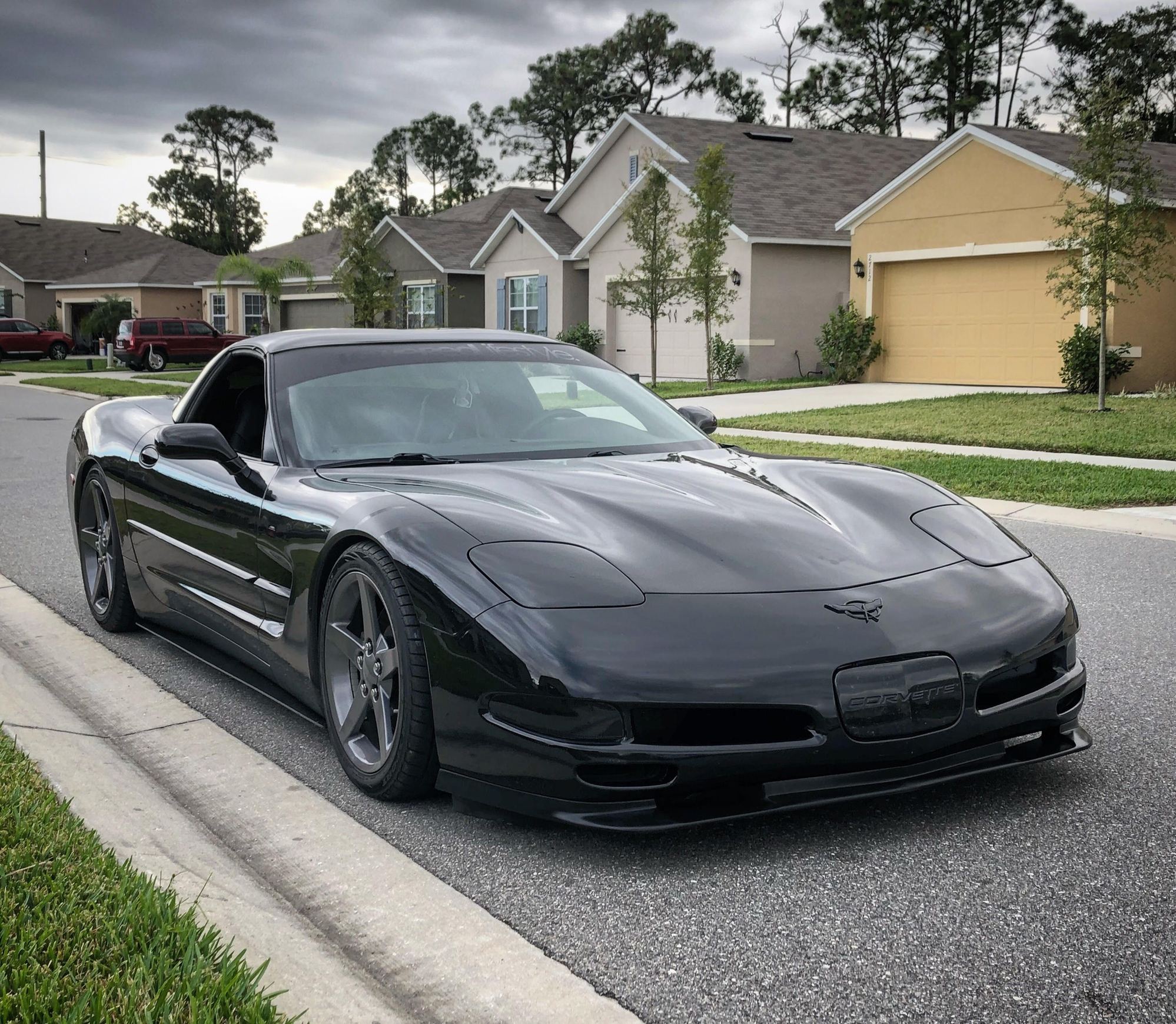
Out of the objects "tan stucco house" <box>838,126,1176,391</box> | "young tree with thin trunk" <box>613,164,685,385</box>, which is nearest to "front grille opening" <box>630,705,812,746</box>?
"tan stucco house" <box>838,126,1176,391</box>

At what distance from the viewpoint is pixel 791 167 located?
109ft

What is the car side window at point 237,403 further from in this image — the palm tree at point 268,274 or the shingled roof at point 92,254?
the shingled roof at point 92,254

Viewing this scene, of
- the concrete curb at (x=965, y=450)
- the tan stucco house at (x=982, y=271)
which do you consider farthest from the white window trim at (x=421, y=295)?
the concrete curb at (x=965, y=450)

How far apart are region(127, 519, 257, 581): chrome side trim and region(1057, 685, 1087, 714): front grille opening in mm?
2565

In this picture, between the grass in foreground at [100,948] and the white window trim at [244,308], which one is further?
the white window trim at [244,308]

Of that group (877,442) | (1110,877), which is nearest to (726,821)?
(1110,877)

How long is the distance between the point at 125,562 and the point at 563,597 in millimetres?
3148

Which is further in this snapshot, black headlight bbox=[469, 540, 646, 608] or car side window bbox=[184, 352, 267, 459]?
car side window bbox=[184, 352, 267, 459]

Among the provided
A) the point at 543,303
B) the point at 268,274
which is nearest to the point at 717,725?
the point at 543,303

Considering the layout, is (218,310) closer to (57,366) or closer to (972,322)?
(57,366)

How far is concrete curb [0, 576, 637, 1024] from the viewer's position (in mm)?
2486

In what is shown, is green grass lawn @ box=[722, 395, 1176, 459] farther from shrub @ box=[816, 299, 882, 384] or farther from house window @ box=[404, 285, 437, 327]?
house window @ box=[404, 285, 437, 327]

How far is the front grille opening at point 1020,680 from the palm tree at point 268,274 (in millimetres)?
40239

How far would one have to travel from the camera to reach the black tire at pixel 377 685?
3.34 m
